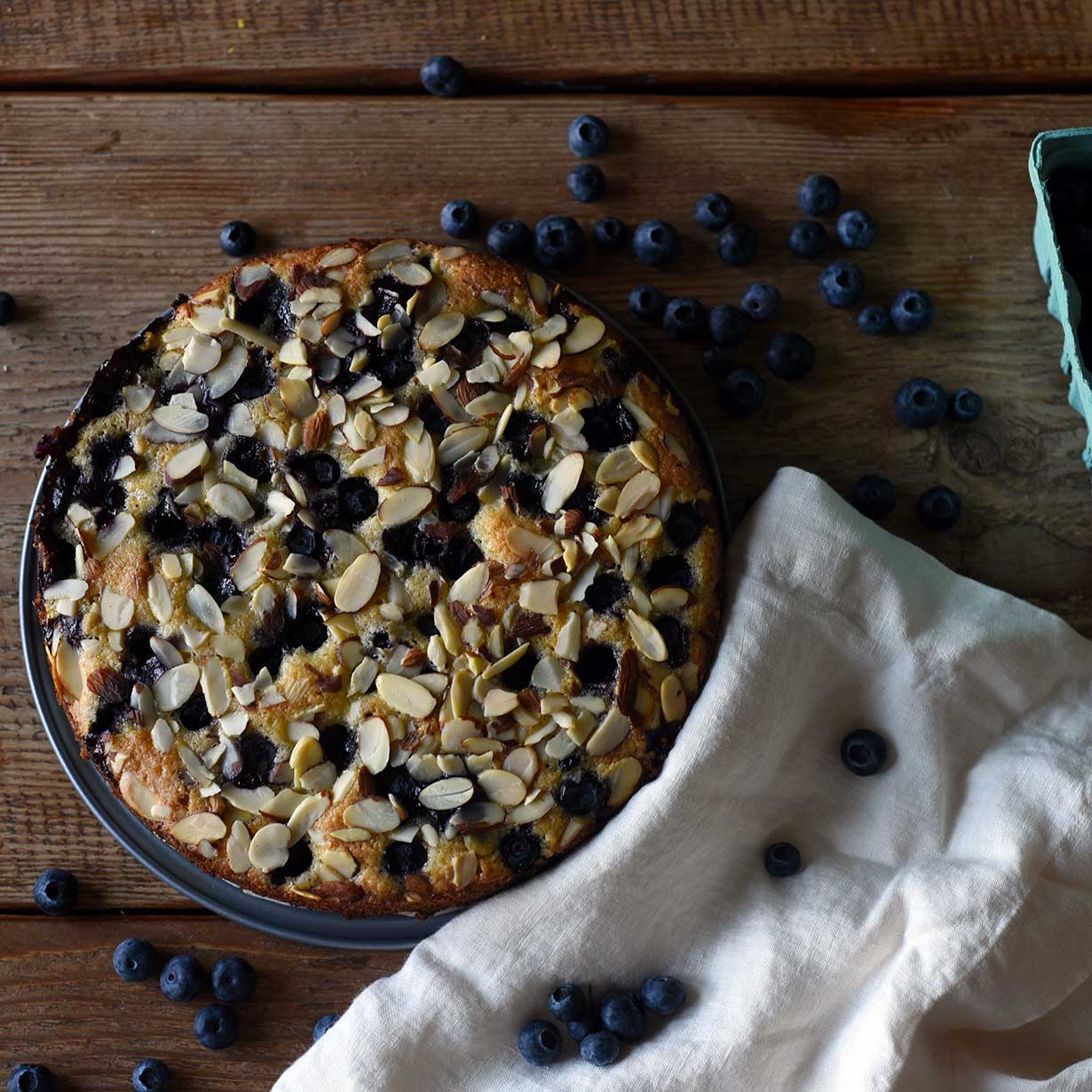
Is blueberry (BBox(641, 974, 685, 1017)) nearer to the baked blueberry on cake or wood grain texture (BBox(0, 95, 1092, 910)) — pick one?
the baked blueberry on cake

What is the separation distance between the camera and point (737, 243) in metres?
1.40

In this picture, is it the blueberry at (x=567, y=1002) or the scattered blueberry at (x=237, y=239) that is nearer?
the blueberry at (x=567, y=1002)

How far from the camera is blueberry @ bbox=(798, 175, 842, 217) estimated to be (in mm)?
1413

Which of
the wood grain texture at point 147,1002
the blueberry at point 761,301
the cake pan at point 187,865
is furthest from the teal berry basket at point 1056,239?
the wood grain texture at point 147,1002

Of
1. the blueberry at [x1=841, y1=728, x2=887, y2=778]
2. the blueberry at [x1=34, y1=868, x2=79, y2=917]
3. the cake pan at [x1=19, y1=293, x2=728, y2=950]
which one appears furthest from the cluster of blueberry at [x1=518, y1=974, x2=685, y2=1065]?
the blueberry at [x1=34, y1=868, x2=79, y2=917]

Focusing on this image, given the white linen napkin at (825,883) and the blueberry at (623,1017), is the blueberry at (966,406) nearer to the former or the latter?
the white linen napkin at (825,883)

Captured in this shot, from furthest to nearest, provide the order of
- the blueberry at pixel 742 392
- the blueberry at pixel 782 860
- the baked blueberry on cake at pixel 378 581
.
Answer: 1. the blueberry at pixel 742 392
2. the blueberry at pixel 782 860
3. the baked blueberry on cake at pixel 378 581

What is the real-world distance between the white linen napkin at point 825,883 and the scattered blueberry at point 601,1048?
0.6 inches

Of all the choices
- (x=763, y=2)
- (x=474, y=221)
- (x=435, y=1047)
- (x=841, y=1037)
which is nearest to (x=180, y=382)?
(x=474, y=221)

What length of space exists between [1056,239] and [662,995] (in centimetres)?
93

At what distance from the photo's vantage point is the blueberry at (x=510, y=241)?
1.39 metres

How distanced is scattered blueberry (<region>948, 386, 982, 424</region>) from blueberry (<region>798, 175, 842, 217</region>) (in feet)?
0.89

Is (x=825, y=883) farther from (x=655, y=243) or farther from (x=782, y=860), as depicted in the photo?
(x=655, y=243)

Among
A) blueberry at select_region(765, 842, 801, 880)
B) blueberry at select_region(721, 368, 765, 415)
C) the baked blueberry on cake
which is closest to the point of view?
the baked blueberry on cake
